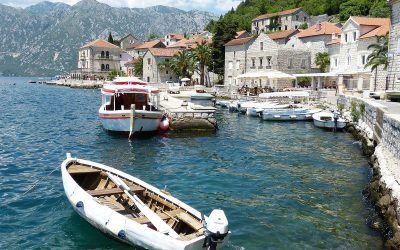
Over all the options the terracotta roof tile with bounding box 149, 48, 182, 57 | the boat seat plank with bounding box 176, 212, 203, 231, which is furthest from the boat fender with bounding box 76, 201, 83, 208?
the terracotta roof tile with bounding box 149, 48, 182, 57

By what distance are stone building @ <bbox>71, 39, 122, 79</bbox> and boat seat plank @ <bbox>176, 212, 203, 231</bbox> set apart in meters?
120

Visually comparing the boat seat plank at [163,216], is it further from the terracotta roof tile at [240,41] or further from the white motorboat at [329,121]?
the terracotta roof tile at [240,41]

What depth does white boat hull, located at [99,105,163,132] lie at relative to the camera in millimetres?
27188

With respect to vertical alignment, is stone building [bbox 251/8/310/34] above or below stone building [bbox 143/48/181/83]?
above

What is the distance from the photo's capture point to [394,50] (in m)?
37.4

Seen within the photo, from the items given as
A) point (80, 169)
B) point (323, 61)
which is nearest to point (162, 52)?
point (323, 61)

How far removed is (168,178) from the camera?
1800 centimetres

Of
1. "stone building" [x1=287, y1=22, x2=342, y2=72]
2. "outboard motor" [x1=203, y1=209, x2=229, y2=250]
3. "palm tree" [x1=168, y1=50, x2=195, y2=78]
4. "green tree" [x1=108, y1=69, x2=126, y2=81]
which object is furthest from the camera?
"green tree" [x1=108, y1=69, x2=126, y2=81]

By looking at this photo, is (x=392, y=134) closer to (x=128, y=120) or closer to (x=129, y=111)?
(x=129, y=111)

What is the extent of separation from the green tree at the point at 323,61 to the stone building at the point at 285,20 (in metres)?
39.9

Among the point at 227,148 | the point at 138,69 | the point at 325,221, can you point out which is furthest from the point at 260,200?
the point at 138,69

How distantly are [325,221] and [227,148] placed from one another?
41.3 feet

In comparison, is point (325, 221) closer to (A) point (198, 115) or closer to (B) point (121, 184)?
(B) point (121, 184)

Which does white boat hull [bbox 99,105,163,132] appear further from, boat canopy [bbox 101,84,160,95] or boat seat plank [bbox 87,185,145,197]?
boat seat plank [bbox 87,185,145,197]
